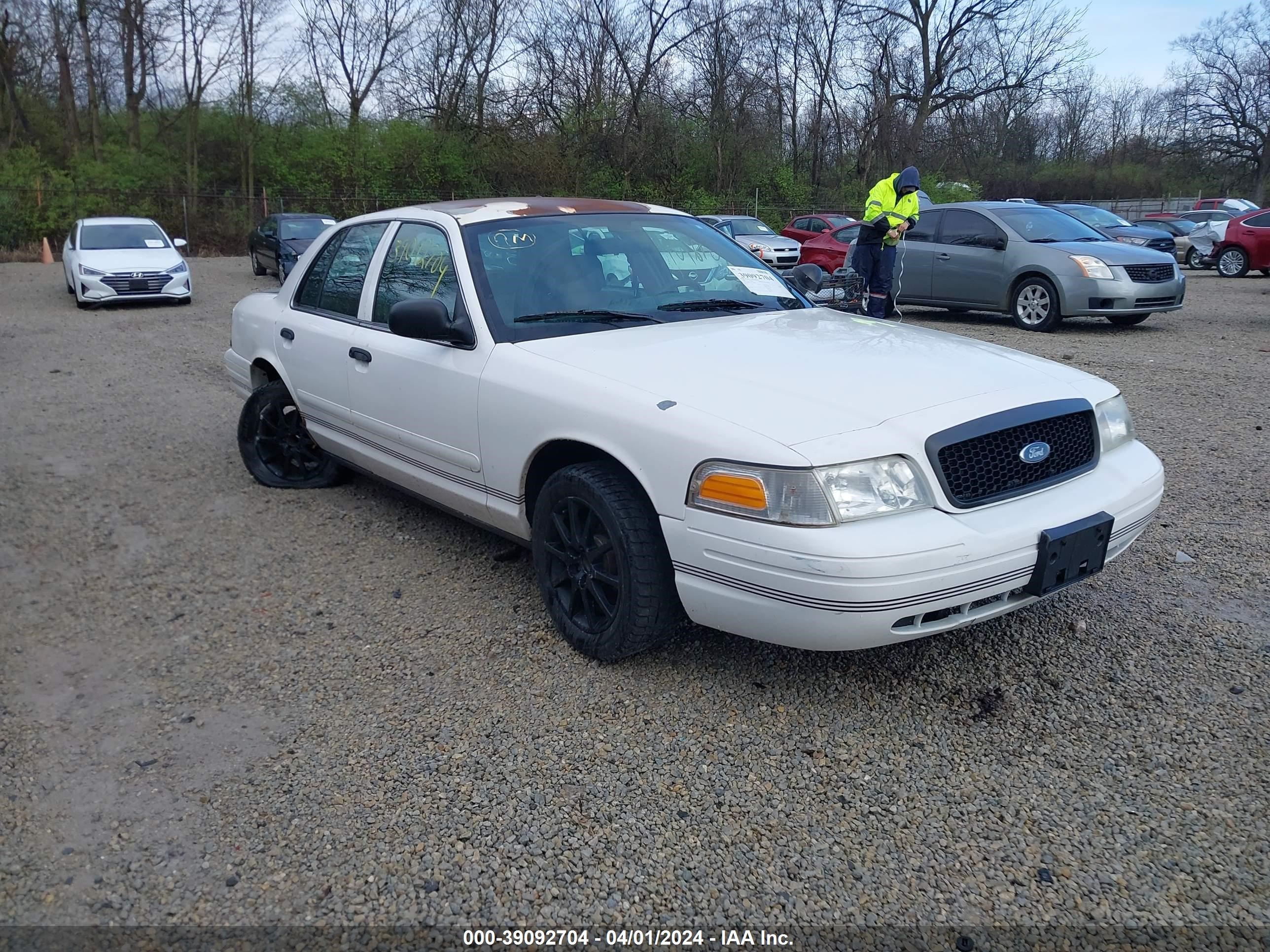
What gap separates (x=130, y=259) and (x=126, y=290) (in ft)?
1.85

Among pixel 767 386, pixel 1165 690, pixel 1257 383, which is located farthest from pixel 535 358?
pixel 1257 383

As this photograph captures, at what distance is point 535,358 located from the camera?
12.1 ft

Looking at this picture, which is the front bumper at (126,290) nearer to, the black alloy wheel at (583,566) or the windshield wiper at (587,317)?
the windshield wiper at (587,317)

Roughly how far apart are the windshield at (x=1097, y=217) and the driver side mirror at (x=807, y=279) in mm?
16048

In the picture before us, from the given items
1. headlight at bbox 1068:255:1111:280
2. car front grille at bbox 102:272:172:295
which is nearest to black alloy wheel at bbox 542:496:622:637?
headlight at bbox 1068:255:1111:280

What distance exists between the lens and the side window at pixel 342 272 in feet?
15.9

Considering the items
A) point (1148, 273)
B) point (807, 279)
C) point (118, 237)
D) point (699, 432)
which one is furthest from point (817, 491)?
point (118, 237)

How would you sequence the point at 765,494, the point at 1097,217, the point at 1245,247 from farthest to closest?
the point at 1097,217
the point at 1245,247
the point at 765,494

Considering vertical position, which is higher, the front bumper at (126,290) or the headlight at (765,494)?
the front bumper at (126,290)

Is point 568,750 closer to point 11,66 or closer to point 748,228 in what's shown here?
point 748,228

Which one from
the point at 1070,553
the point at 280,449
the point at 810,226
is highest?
the point at 810,226

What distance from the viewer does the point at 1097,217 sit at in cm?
2108

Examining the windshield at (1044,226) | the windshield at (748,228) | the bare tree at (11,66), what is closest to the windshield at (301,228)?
the windshield at (748,228)

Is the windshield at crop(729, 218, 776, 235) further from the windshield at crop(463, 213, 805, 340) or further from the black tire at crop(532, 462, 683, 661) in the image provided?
the black tire at crop(532, 462, 683, 661)
